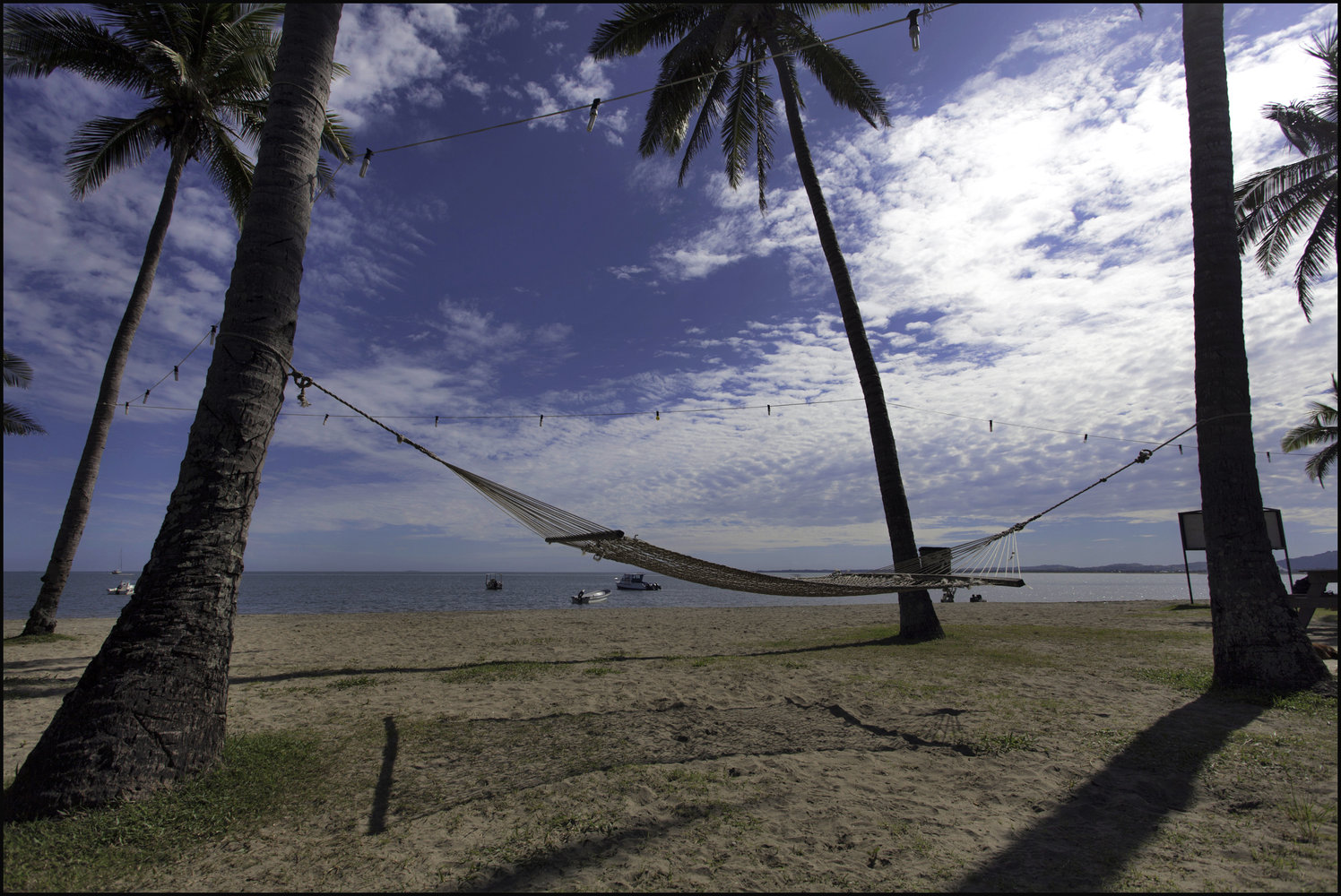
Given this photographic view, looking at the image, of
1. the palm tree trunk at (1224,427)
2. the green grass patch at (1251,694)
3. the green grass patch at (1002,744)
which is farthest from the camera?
the palm tree trunk at (1224,427)

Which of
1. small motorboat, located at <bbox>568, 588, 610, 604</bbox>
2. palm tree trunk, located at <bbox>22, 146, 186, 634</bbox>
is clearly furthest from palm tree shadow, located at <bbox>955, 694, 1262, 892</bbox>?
small motorboat, located at <bbox>568, 588, 610, 604</bbox>

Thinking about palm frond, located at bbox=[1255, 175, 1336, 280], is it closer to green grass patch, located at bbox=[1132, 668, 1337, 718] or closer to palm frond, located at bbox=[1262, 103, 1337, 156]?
palm frond, located at bbox=[1262, 103, 1337, 156]

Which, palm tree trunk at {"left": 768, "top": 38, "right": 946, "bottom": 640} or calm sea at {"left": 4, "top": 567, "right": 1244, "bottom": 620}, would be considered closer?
palm tree trunk at {"left": 768, "top": 38, "right": 946, "bottom": 640}

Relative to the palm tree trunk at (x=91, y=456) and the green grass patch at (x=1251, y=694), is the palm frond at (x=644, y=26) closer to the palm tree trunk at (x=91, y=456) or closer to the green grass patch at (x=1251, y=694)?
the palm tree trunk at (x=91, y=456)

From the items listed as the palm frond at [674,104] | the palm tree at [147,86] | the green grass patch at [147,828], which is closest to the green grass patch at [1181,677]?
the green grass patch at [147,828]

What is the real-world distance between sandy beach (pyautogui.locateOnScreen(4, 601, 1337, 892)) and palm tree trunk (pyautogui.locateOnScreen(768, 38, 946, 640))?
51.4 inches

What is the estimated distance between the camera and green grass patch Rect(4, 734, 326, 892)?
2.26 meters

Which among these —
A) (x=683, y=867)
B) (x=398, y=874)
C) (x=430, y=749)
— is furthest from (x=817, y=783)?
(x=430, y=749)

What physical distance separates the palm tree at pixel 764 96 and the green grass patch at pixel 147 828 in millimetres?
6414

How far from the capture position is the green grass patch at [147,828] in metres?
2.26

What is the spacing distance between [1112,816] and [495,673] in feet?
15.4

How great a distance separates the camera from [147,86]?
25.9 feet

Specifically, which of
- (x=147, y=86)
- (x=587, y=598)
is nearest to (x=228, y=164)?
(x=147, y=86)

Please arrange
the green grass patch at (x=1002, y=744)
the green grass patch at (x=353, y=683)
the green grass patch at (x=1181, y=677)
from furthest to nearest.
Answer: the green grass patch at (x=353, y=683) < the green grass patch at (x=1181, y=677) < the green grass patch at (x=1002, y=744)
